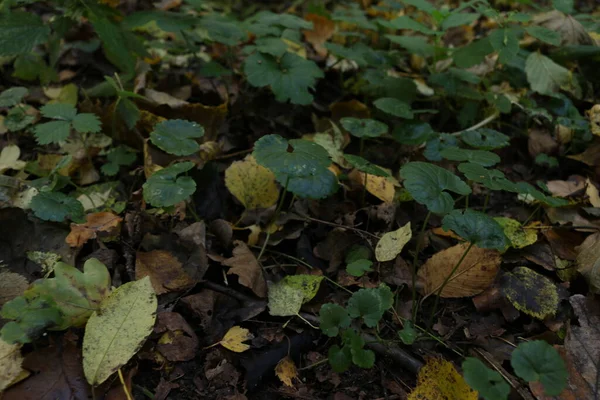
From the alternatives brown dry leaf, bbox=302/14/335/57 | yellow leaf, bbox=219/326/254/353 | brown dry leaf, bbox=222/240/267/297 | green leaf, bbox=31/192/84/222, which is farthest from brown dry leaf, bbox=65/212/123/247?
brown dry leaf, bbox=302/14/335/57

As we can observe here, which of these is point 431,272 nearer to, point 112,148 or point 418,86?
point 418,86

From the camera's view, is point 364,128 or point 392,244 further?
point 364,128

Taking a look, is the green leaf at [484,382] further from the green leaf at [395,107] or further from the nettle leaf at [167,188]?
the green leaf at [395,107]

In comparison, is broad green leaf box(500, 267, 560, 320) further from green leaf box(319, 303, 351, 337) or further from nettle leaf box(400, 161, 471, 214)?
green leaf box(319, 303, 351, 337)

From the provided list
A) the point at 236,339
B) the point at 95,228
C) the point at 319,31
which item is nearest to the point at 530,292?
the point at 236,339

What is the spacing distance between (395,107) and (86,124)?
1.22 metres

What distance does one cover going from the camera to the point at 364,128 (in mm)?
1887

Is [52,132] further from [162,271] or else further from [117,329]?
[117,329]

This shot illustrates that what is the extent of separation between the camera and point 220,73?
221 cm

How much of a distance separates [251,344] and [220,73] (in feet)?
4.37

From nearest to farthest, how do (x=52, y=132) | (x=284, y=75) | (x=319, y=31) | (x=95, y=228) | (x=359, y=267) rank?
(x=359, y=267)
(x=95, y=228)
(x=52, y=132)
(x=284, y=75)
(x=319, y=31)

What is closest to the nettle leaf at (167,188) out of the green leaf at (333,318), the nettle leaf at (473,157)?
the green leaf at (333,318)

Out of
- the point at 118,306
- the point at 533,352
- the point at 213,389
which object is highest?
the point at 533,352

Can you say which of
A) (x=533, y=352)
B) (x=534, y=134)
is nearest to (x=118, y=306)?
(x=533, y=352)
